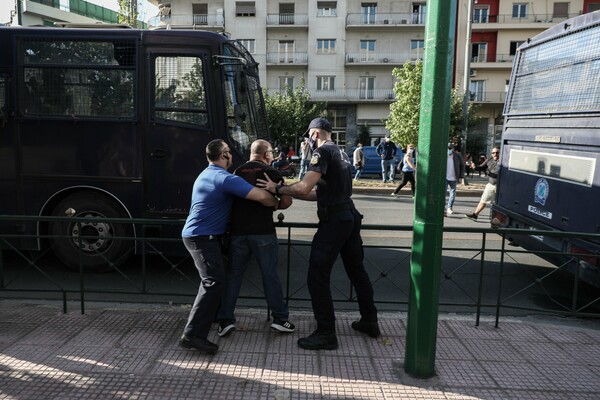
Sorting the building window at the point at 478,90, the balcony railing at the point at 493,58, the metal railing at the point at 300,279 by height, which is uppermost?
the balcony railing at the point at 493,58

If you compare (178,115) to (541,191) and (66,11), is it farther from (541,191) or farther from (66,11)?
(66,11)

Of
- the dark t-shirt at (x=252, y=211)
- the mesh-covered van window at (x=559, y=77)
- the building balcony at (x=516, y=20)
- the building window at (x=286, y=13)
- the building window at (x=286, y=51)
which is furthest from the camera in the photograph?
the building window at (x=286, y=51)

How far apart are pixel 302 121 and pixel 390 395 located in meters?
34.5

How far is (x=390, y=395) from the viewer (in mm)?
3514

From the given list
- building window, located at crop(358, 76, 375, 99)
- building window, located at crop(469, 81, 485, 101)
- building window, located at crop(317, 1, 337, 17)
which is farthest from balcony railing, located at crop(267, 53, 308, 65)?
building window, located at crop(469, 81, 485, 101)

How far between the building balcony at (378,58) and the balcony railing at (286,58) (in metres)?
3.82

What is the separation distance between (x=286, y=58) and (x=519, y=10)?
804 inches

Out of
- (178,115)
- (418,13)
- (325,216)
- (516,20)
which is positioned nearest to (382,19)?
(418,13)

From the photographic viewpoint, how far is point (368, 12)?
43469mm

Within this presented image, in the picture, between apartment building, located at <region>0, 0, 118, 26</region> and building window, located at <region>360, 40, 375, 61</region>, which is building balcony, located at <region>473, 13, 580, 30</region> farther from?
apartment building, located at <region>0, 0, 118, 26</region>

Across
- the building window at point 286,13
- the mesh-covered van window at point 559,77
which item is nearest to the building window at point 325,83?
the building window at point 286,13

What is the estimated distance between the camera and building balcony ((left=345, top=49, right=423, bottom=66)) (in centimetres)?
4312

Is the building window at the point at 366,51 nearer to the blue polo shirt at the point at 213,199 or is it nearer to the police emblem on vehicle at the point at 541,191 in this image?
the police emblem on vehicle at the point at 541,191

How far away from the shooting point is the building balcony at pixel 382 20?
42.8 m
